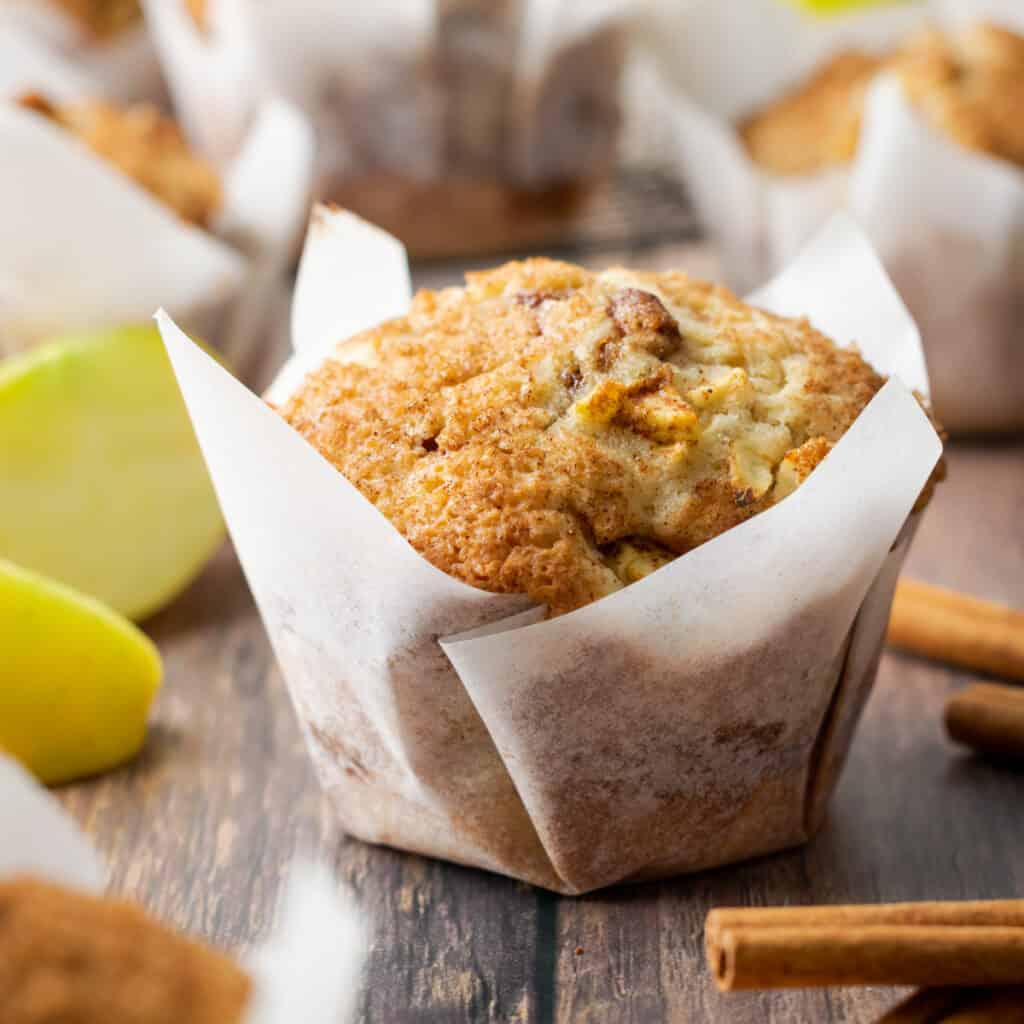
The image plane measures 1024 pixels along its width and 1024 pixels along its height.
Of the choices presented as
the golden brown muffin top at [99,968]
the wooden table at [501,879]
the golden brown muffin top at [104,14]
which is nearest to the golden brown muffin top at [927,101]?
the wooden table at [501,879]

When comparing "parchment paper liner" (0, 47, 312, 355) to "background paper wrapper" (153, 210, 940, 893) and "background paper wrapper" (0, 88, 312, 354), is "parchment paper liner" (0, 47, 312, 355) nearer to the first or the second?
"background paper wrapper" (0, 88, 312, 354)

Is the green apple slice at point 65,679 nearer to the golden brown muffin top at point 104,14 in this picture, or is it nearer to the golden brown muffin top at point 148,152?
the golden brown muffin top at point 148,152

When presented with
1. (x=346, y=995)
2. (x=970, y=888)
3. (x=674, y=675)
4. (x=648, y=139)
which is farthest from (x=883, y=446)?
(x=648, y=139)

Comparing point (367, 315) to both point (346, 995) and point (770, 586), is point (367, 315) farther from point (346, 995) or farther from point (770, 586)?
point (346, 995)

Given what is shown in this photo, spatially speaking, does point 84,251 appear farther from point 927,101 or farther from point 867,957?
point 867,957

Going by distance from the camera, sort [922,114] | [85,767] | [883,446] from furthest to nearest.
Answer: [922,114] → [85,767] → [883,446]

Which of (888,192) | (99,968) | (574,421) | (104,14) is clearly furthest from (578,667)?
(104,14)
